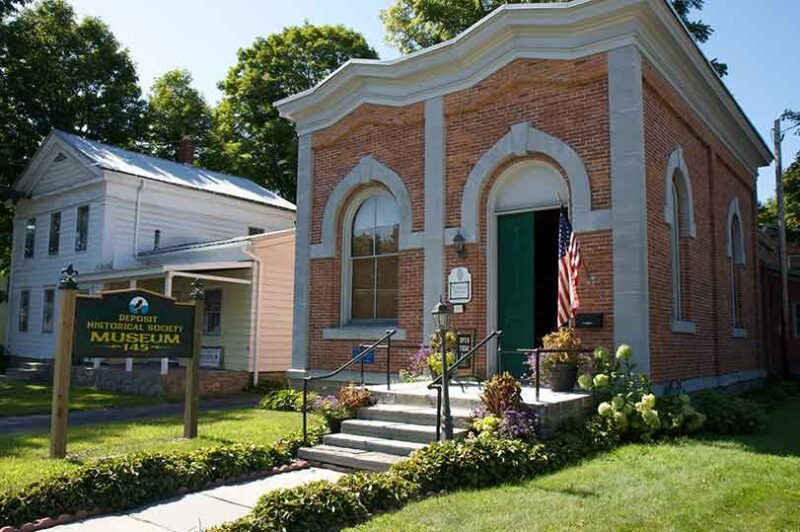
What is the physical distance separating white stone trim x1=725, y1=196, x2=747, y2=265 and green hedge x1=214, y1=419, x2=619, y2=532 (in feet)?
27.7

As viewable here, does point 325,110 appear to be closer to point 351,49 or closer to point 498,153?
point 498,153

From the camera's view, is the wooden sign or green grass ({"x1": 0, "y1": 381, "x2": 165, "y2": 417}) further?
green grass ({"x1": 0, "y1": 381, "x2": 165, "y2": 417})

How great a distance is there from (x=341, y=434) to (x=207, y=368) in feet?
36.9

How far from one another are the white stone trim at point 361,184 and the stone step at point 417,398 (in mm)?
3128

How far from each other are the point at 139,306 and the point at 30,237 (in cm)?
2032

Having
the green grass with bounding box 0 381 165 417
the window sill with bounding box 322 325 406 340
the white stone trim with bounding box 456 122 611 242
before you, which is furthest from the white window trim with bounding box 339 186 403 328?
the green grass with bounding box 0 381 165 417

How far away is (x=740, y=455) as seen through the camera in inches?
308

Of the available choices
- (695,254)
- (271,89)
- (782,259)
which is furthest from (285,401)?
(271,89)

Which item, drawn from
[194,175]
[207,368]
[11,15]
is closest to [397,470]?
[207,368]

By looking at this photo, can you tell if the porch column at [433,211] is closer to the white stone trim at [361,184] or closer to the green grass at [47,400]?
the white stone trim at [361,184]

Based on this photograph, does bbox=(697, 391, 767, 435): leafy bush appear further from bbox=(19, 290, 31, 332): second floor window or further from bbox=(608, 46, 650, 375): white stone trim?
bbox=(19, 290, 31, 332): second floor window

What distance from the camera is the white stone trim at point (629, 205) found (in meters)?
9.88

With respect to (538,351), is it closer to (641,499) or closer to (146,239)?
(641,499)

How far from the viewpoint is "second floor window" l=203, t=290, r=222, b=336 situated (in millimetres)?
20547
